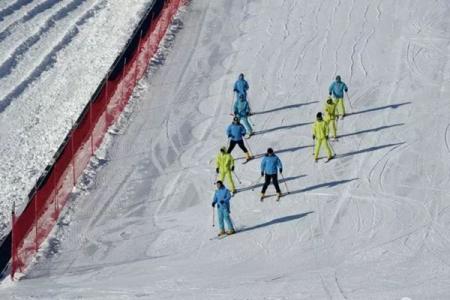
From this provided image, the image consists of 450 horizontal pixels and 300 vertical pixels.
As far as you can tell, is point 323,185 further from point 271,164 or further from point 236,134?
point 236,134

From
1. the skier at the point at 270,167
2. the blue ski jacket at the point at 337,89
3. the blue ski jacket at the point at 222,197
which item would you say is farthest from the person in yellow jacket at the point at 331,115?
the blue ski jacket at the point at 222,197

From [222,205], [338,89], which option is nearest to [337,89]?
[338,89]

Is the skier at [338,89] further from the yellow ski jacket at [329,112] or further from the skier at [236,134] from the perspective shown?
the skier at [236,134]

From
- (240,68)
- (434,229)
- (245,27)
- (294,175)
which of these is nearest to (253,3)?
(245,27)

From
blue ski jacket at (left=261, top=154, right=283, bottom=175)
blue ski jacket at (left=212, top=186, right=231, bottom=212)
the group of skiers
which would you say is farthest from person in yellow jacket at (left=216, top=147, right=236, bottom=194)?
blue ski jacket at (left=212, top=186, right=231, bottom=212)

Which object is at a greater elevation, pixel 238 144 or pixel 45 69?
pixel 238 144
